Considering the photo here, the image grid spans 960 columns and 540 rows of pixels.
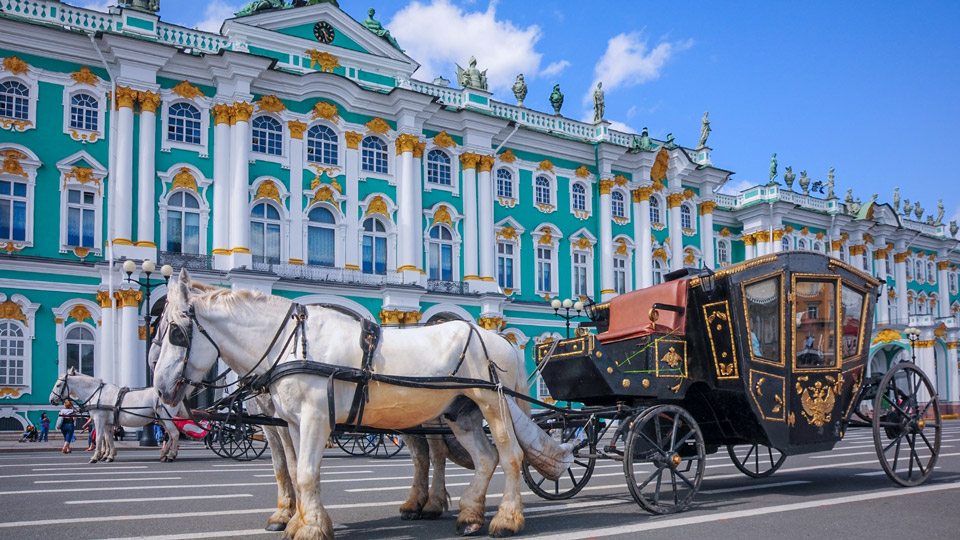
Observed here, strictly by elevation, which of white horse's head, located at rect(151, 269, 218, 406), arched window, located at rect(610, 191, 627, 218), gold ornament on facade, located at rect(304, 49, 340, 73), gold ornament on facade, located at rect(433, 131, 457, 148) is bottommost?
white horse's head, located at rect(151, 269, 218, 406)

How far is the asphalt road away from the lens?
7.11 metres

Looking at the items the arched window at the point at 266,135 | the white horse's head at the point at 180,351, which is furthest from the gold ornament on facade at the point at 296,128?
the white horse's head at the point at 180,351

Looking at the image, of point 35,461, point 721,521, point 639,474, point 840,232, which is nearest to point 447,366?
point 721,521

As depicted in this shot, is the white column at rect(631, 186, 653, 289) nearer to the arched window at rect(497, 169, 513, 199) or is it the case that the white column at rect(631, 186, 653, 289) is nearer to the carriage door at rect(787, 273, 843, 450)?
the arched window at rect(497, 169, 513, 199)

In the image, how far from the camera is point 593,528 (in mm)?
7246

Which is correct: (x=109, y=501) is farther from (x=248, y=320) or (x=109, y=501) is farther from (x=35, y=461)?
(x=35, y=461)

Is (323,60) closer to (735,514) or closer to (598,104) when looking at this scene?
(598,104)

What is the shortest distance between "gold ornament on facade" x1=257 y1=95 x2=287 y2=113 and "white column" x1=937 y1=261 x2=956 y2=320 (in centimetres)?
4881

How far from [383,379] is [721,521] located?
3.39 meters

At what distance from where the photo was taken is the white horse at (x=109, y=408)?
1700 centimetres

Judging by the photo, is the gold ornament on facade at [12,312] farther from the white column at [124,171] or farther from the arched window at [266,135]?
the arched window at [266,135]

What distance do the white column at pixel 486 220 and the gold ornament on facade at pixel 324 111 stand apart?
21.1 ft

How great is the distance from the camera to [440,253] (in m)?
32.7

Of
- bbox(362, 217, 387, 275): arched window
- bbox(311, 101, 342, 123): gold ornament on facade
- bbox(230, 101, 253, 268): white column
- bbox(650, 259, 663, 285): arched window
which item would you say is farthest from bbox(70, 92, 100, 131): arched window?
bbox(650, 259, 663, 285): arched window
